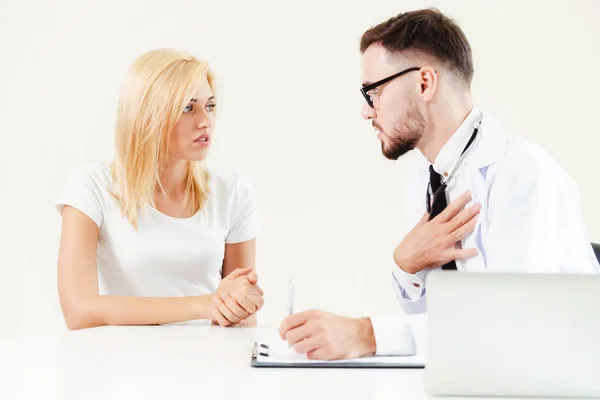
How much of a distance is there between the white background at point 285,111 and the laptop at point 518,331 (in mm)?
3193

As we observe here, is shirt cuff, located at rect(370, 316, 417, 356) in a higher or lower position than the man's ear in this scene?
lower

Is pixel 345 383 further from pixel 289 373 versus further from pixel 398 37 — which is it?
pixel 398 37

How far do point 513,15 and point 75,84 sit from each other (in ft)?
8.23

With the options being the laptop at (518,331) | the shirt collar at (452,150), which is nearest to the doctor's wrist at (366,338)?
the laptop at (518,331)

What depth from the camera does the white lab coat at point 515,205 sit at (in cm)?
182

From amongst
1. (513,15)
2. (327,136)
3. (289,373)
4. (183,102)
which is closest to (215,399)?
(289,373)

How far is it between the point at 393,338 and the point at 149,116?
131 centimetres

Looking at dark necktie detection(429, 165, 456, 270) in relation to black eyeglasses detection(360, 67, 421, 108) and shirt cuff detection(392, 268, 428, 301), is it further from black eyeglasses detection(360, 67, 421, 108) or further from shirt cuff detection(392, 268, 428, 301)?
black eyeglasses detection(360, 67, 421, 108)

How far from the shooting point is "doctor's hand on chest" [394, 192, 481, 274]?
6.23ft

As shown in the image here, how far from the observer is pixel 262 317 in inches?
176

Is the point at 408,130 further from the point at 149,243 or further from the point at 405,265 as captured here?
the point at 149,243

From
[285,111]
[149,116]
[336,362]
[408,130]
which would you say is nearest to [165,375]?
[336,362]

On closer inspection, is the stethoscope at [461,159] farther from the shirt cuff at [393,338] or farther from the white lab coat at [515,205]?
the shirt cuff at [393,338]

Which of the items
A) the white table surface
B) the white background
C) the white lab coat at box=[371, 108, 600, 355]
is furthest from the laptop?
the white background
